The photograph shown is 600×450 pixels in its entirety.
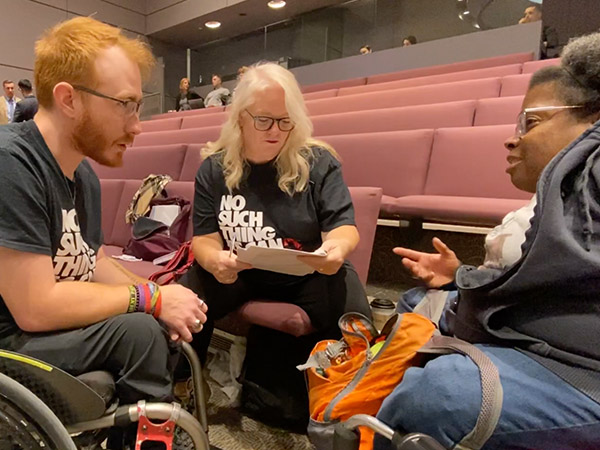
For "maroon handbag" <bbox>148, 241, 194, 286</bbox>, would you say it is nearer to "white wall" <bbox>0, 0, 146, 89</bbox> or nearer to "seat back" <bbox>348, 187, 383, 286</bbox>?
"seat back" <bbox>348, 187, 383, 286</bbox>

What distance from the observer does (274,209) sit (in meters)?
1.42

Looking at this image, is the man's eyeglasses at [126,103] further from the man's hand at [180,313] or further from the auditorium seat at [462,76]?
the auditorium seat at [462,76]

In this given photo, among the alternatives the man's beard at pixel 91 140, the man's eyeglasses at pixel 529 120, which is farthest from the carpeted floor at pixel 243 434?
the man's eyeglasses at pixel 529 120

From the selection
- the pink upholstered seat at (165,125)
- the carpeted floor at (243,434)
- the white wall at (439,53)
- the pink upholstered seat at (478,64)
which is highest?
the white wall at (439,53)

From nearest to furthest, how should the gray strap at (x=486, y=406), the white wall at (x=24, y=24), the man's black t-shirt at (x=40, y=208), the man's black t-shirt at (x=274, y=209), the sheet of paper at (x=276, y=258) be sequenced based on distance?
the gray strap at (x=486, y=406) → the man's black t-shirt at (x=40, y=208) → the sheet of paper at (x=276, y=258) → the man's black t-shirt at (x=274, y=209) → the white wall at (x=24, y=24)

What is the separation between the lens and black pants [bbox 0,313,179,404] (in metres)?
0.77

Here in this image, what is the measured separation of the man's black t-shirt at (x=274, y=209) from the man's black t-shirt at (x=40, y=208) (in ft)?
1.69

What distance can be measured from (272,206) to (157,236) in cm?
80

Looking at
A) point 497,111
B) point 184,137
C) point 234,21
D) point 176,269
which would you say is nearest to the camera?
point 176,269

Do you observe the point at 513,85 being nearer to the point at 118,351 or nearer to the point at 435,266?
the point at 435,266

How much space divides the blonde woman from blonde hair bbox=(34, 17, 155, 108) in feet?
1.98

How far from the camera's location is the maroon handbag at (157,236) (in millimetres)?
1984

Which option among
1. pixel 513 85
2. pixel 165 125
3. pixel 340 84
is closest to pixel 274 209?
pixel 513 85

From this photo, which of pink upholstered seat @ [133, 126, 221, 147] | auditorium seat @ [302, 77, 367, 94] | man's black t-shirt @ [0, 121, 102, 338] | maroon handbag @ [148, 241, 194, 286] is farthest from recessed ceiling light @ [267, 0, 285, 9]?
man's black t-shirt @ [0, 121, 102, 338]
